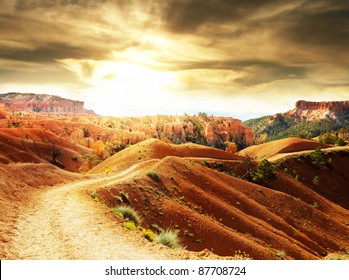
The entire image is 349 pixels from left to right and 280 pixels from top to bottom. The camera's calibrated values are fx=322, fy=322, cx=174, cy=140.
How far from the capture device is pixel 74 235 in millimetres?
12570

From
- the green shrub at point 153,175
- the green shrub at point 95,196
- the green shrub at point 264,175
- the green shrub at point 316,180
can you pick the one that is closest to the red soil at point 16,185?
the green shrub at point 95,196

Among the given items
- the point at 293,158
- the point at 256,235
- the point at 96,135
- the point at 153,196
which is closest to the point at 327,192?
the point at 293,158

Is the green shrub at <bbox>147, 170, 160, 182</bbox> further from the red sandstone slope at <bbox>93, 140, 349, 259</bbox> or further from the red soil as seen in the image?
the red soil

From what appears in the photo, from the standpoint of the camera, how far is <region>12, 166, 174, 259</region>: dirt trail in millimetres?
10781

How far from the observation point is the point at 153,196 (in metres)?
25.9

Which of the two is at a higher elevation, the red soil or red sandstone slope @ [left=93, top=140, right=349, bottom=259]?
the red soil

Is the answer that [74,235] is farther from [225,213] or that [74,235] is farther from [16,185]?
[225,213]

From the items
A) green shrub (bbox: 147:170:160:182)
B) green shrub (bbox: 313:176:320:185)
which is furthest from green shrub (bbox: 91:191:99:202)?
green shrub (bbox: 313:176:320:185)

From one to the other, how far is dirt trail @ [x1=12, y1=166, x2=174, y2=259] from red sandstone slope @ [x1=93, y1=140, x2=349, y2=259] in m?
4.20

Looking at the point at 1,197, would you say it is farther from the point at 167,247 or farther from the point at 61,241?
the point at 167,247

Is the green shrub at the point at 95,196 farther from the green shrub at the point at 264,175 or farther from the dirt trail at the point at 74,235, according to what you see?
the green shrub at the point at 264,175

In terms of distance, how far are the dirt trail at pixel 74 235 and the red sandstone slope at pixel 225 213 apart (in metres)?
4.20

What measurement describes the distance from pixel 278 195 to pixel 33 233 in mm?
37992

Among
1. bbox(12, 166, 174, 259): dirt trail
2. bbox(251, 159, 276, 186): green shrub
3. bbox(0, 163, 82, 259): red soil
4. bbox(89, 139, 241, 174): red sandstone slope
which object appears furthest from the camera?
bbox(251, 159, 276, 186): green shrub
